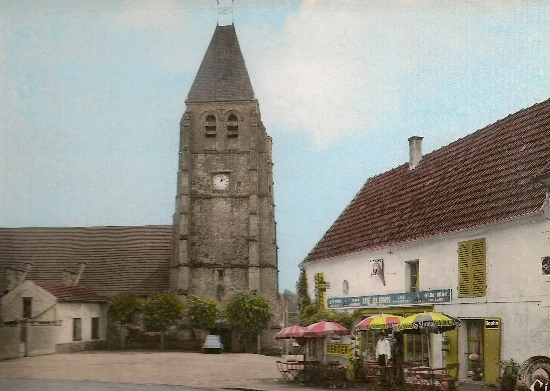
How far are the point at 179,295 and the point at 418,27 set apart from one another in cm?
3302

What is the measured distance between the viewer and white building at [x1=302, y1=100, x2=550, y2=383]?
1825 cm

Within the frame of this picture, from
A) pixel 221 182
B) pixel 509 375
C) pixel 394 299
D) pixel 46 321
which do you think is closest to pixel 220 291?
pixel 221 182

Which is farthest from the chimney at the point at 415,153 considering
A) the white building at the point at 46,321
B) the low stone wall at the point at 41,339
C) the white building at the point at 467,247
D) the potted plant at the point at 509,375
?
the low stone wall at the point at 41,339

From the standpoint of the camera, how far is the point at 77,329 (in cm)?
2806

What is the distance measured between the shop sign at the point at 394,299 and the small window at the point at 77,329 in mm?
8498

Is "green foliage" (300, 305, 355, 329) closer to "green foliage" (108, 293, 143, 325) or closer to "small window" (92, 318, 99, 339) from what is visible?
"small window" (92, 318, 99, 339)

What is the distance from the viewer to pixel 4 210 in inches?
731

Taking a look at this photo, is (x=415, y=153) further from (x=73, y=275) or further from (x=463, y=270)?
(x=73, y=275)

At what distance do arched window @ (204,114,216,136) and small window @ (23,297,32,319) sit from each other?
939 inches

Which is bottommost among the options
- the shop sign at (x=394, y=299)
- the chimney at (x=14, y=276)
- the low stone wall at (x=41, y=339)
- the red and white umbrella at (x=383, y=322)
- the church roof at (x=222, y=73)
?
the low stone wall at (x=41, y=339)

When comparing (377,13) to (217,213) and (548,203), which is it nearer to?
(548,203)

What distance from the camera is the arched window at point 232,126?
47.2m

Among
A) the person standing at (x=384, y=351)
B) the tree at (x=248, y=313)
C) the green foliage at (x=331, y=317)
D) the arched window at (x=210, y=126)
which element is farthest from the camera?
the arched window at (x=210, y=126)

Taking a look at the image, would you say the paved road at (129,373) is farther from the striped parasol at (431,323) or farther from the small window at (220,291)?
the small window at (220,291)
